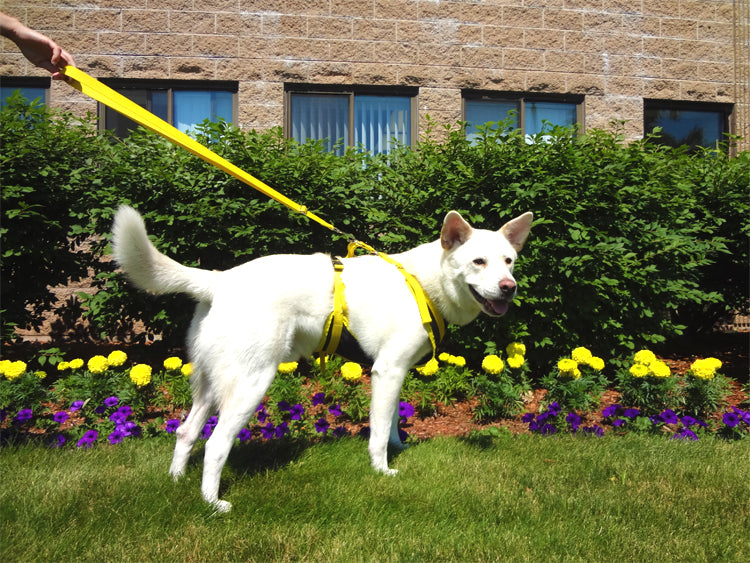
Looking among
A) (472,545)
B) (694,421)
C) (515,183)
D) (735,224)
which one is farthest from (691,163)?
(472,545)

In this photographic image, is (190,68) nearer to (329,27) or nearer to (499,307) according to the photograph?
(329,27)

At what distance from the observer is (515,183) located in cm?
430

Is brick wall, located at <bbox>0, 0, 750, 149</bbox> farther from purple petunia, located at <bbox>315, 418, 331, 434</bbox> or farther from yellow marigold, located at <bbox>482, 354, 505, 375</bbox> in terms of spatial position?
purple petunia, located at <bbox>315, 418, 331, 434</bbox>

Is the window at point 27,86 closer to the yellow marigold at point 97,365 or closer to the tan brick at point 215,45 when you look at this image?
the tan brick at point 215,45

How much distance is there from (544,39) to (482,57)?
1.04 meters

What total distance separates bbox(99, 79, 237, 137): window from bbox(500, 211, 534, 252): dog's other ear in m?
5.36

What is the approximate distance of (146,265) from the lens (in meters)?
2.43

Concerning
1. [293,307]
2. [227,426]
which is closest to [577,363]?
[293,307]

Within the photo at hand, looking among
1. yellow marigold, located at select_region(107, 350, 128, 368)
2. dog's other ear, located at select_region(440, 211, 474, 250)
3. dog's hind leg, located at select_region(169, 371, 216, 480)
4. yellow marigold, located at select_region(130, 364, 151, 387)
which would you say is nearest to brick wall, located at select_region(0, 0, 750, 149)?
yellow marigold, located at select_region(107, 350, 128, 368)

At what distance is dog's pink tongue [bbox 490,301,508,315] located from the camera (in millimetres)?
2691

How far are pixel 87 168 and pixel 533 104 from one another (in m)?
6.32

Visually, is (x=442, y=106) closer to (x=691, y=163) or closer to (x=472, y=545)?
(x=691, y=163)

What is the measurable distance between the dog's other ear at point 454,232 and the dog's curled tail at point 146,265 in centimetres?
137

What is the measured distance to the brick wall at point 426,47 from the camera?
669 centimetres
